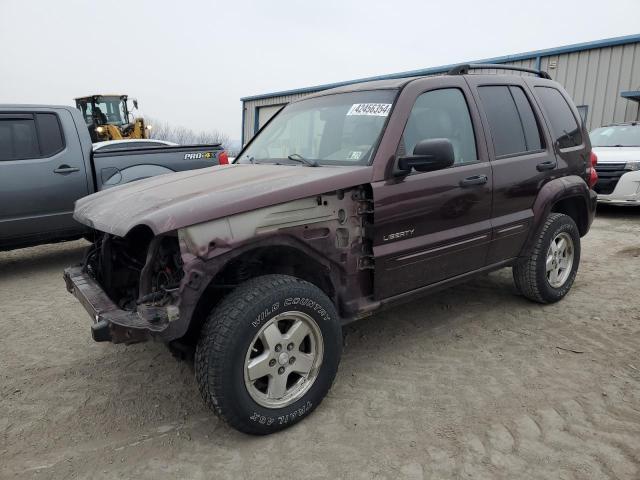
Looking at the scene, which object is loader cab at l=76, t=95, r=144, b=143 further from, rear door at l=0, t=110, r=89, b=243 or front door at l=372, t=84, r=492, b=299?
front door at l=372, t=84, r=492, b=299

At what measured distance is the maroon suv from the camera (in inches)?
92.4

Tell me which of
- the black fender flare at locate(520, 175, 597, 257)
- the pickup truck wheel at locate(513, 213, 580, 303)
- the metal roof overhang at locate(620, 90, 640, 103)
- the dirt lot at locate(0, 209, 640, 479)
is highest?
the metal roof overhang at locate(620, 90, 640, 103)

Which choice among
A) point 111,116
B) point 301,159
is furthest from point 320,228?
point 111,116

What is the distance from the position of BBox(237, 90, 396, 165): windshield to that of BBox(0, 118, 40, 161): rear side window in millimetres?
3057

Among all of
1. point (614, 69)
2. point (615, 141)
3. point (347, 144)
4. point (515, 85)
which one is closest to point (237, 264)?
point (347, 144)

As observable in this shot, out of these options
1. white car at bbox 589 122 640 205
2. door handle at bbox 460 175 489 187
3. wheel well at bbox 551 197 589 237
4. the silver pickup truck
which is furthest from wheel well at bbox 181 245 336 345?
white car at bbox 589 122 640 205

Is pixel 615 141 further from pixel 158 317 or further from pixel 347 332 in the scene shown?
pixel 158 317

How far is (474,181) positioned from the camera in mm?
3301

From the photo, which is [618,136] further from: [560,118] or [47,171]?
[47,171]

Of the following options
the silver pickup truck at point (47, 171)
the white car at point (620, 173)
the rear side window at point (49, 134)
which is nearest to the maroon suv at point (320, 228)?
the silver pickup truck at point (47, 171)

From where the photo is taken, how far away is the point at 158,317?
2311mm

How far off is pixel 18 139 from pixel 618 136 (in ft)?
33.2

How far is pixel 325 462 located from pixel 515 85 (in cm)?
321

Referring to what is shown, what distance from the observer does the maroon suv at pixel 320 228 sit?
2.35 metres
